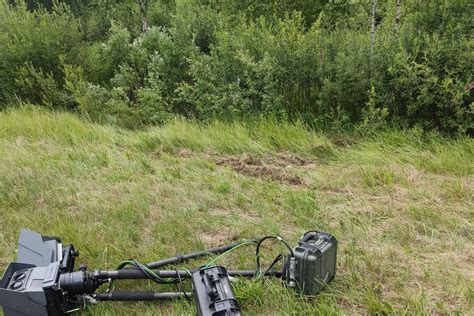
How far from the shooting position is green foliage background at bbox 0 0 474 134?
491 cm

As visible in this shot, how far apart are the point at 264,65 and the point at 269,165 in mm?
1780

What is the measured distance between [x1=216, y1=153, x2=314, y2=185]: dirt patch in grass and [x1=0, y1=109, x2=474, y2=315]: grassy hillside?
0.05ft

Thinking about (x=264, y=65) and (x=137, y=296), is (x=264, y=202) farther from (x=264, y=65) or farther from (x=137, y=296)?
(x=264, y=65)

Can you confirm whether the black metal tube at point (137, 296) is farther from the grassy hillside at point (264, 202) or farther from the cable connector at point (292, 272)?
the cable connector at point (292, 272)

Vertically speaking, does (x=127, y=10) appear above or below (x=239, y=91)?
above

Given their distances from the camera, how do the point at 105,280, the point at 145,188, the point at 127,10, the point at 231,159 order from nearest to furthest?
the point at 105,280
the point at 145,188
the point at 231,159
the point at 127,10

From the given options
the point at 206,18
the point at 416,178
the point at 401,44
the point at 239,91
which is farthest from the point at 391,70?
the point at 206,18

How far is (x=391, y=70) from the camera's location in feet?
16.0

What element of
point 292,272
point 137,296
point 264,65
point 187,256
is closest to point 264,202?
point 187,256

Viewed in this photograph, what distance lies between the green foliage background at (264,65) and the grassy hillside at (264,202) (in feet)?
1.65

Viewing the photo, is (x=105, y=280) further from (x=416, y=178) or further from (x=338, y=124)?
(x=338, y=124)

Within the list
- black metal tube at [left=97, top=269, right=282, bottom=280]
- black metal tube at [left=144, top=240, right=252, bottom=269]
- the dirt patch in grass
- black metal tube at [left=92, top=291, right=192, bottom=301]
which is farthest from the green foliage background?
black metal tube at [left=92, top=291, right=192, bottom=301]

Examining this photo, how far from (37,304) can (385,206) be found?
2625 mm

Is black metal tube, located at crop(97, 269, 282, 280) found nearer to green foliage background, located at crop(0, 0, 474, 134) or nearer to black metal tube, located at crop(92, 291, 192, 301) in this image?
black metal tube, located at crop(92, 291, 192, 301)
